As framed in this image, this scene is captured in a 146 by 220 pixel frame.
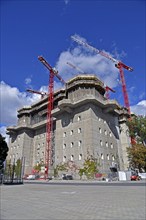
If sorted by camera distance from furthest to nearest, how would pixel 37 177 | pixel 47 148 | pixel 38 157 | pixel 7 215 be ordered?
pixel 38 157 → pixel 47 148 → pixel 37 177 → pixel 7 215

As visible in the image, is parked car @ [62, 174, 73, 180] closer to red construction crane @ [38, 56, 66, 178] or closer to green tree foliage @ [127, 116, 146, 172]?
red construction crane @ [38, 56, 66, 178]

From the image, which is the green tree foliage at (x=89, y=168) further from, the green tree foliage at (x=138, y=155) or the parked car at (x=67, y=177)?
the green tree foliage at (x=138, y=155)

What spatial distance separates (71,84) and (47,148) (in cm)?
2295

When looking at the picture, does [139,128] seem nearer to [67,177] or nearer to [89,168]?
[89,168]

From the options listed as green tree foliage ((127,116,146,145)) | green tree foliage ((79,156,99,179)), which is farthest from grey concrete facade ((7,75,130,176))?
green tree foliage ((127,116,146,145))

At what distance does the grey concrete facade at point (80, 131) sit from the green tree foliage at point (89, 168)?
1.42 meters

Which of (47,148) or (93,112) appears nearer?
(93,112)

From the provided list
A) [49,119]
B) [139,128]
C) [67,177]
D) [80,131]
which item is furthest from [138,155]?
[49,119]

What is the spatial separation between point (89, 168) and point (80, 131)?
1109 cm

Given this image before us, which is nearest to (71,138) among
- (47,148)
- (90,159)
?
(90,159)

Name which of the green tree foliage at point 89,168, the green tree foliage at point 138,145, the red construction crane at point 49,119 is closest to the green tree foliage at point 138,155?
the green tree foliage at point 138,145

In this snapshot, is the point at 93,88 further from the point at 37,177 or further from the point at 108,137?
the point at 37,177

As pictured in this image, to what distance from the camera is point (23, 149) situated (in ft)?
238

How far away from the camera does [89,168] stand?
4728 cm
